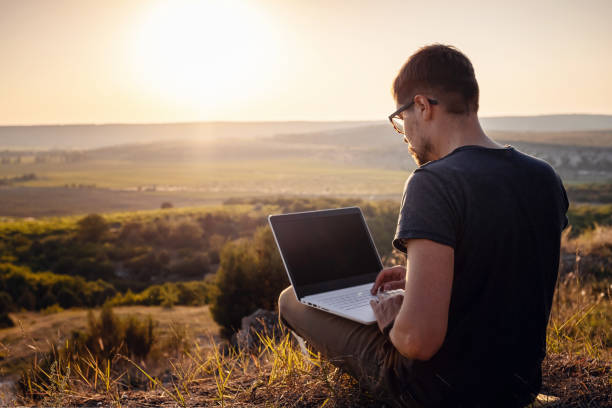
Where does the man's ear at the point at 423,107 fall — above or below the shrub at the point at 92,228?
above

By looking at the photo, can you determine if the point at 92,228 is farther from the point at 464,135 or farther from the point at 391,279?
the point at 464,135

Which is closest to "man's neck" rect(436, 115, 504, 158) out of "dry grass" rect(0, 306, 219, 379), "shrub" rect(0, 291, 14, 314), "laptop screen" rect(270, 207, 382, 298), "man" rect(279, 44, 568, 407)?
"man" rect(279, 44, 568, 407)

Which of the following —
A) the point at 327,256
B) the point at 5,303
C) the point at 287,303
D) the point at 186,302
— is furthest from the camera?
the point at 186,302

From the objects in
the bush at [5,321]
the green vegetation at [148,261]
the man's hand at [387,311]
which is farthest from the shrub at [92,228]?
the man's hand at [387,311]

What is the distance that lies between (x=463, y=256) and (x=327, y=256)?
1127 millimetres

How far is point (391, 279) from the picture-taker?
2.41 metres

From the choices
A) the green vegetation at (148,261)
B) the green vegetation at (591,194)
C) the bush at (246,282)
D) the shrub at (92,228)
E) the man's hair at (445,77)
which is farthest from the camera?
the green vegetation at (591,194)

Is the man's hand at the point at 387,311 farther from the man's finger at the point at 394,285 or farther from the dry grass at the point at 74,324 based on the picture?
the dry grass at the point at 74,324

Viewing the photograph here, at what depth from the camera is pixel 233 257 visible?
28.7 feet

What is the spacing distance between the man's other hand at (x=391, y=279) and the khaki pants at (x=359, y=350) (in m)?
0.26

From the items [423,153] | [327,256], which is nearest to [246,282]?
[327,256]

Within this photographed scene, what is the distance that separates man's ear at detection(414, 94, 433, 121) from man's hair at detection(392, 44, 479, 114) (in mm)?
32

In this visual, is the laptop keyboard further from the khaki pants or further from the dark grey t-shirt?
the dark grey t-shirt

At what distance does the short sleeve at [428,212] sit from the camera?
1580mm
